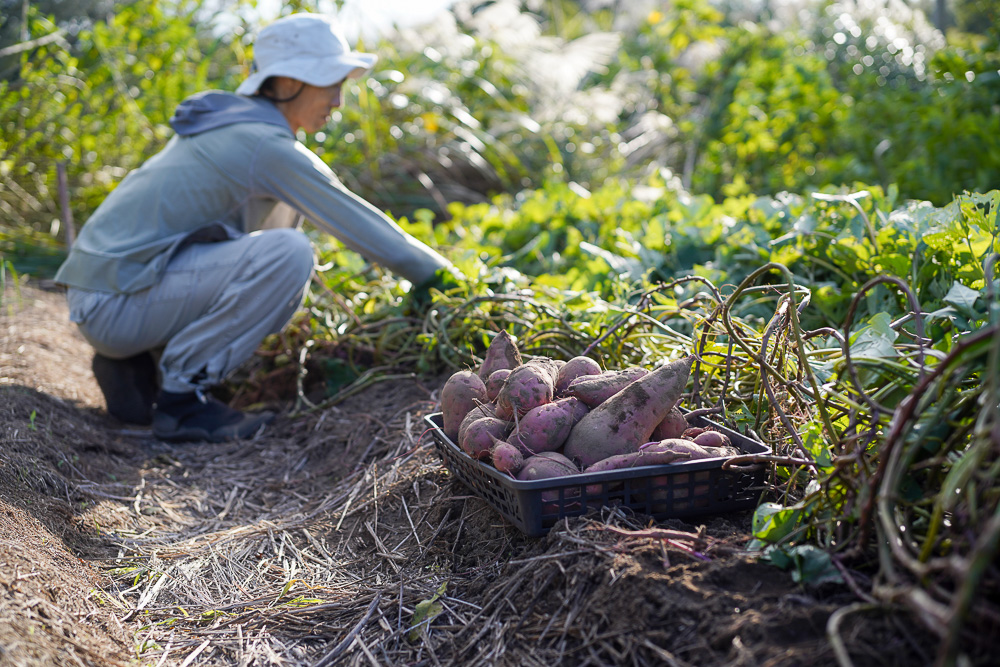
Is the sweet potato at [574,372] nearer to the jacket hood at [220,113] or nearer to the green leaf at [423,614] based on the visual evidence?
the green leaf at [423,614]

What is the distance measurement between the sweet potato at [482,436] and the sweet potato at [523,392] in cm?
4

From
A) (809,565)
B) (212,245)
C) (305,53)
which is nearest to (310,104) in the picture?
(305,53)

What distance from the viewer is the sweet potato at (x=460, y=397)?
1.62m

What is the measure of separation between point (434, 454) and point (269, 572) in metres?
0.52

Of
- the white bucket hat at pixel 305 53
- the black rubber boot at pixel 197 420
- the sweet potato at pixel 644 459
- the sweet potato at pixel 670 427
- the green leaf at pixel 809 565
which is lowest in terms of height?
the black rubber boot at pixel 197 420

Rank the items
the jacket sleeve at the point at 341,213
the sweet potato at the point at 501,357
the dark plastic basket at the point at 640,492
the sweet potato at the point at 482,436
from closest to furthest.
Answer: the dark plastic basket at the point at 640,492 → the sweet potato at the point at 482,436 → the sweet potato at the point at 501,357 → the jacket sleeve at the point at 341,213

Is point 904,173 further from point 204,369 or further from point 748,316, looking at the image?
point 204,369

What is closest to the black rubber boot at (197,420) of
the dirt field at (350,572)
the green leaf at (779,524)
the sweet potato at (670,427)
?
the dirt field at (350,572)

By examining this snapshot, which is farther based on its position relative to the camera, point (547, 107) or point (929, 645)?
point (547, 107)

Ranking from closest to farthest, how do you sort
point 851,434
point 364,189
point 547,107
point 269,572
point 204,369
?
point 851,434, point 269,572, point 204,369, point 364,189, point 547,107

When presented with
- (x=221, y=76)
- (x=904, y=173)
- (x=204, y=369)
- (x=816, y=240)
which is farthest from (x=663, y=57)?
(x=204, y=369)

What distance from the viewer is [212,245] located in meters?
2.75

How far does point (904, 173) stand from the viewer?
4203 mm

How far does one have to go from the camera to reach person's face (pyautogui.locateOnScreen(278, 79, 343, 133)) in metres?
2.82
